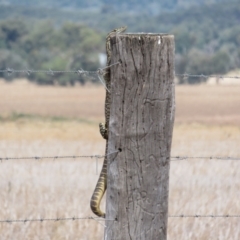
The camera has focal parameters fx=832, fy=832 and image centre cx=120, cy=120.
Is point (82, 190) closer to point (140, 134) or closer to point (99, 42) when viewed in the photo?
point (140, 134)

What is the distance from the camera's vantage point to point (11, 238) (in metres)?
6.68

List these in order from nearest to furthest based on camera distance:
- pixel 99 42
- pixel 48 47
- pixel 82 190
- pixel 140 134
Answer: pixel 140 134
pixel 82 190
pixel 99 42
pixel 48 47

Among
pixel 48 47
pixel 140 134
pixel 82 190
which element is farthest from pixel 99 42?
pixel 140 134

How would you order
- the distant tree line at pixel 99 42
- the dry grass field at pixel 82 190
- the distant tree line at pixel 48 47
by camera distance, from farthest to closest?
the distant tree line at pixel 48 47 < the distant tree line at pixel 99 42 < the dry grass field at pixel 82 190

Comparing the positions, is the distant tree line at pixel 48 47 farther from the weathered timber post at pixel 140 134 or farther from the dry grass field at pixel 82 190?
the weathered timber post at pixel 140 134

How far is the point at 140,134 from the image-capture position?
4.34 m

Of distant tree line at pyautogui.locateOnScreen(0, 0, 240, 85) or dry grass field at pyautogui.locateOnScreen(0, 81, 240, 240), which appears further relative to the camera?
distant tree line at pyautogui.locateOnScreen(0, 0, 240, 85)

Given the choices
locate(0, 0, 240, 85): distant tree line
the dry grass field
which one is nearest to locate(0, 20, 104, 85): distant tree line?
locate(0, 0, 240, 85): distant tree line

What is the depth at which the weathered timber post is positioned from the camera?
4.28 m

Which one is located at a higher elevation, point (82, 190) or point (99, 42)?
point (99, 42)

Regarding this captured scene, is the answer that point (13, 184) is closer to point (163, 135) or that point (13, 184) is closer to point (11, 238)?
point (11, 238)

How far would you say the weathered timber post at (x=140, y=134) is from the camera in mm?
4281

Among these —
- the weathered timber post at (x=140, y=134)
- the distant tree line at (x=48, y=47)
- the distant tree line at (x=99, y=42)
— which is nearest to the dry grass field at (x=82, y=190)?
the weathered timber post at (x=140, y=134)

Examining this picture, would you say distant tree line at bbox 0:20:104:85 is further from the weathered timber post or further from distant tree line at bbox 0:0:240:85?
the weathered timber post
